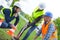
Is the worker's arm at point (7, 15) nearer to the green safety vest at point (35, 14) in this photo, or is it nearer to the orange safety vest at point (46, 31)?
the green safety vest at point (35, 14)

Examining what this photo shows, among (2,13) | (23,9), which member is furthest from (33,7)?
(2,13)

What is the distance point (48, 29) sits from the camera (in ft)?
14.6

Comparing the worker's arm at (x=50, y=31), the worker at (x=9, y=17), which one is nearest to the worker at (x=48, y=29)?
the worker's arm at (x=50, y=31)

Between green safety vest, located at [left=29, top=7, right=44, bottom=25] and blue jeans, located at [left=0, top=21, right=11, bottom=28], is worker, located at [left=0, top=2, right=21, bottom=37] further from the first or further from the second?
green safety vest, located at [left=29, top=7, right=44, bottom=25]

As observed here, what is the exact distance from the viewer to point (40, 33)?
175 inches

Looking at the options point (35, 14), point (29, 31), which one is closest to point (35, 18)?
point (35, 14)

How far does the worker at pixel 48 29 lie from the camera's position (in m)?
4.44

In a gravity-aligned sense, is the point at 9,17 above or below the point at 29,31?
above

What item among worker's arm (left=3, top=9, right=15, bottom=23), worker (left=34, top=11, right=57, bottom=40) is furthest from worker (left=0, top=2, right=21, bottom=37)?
worker (left=34, top=11, right=57, bottom=40)

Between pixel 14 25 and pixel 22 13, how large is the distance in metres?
0.19

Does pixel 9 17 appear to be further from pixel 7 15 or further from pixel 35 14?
pixel 35 14

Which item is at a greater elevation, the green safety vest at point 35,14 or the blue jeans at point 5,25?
the green safety vest at point 35,14

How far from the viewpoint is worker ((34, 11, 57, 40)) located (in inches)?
175

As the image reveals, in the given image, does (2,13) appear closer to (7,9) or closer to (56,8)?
(7,9)
